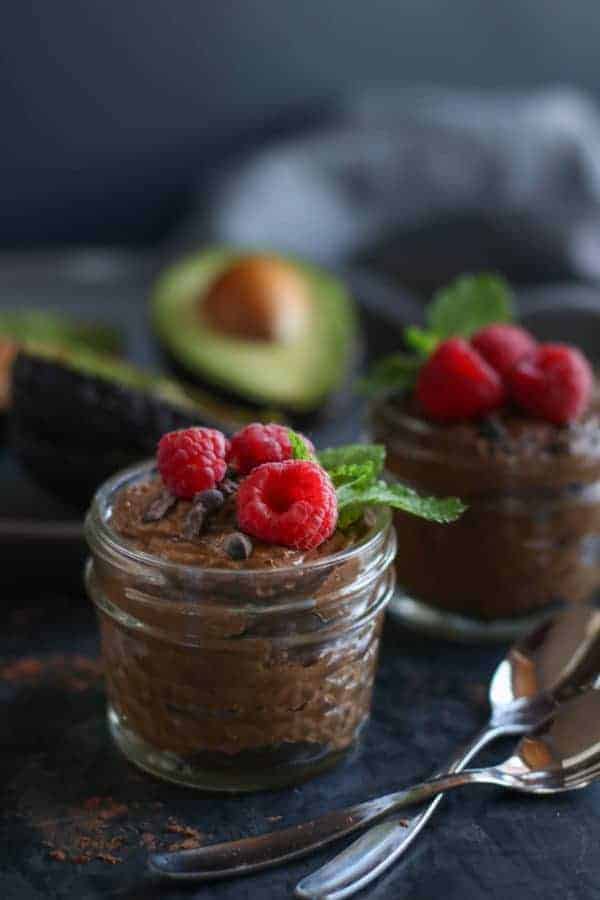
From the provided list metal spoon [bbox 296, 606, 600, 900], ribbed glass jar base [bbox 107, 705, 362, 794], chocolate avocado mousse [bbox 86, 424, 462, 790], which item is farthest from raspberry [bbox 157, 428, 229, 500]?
metal spoon [bbox 296, 606, 600, 900]

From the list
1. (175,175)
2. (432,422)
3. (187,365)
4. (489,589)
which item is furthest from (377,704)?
(175,175)

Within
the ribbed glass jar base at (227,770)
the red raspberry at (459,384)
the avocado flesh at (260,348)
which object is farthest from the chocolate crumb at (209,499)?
the avocado flesh at (260,348)

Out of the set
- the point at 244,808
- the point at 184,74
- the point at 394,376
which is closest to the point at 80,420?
the point at 394,376

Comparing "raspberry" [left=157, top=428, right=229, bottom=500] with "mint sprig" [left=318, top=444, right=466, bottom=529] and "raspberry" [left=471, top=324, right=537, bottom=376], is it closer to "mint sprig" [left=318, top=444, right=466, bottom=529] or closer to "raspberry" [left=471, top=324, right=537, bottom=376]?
"mint sprig" [left=318, top=444, right=466, bottom=529]

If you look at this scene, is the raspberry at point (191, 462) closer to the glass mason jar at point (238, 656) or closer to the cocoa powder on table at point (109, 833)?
the glass mason jar at point (238, 656)

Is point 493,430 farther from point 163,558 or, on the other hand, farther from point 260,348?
point 260,348

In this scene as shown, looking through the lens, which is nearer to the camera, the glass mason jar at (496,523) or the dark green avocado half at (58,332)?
the glass mason jar at (496,523)
